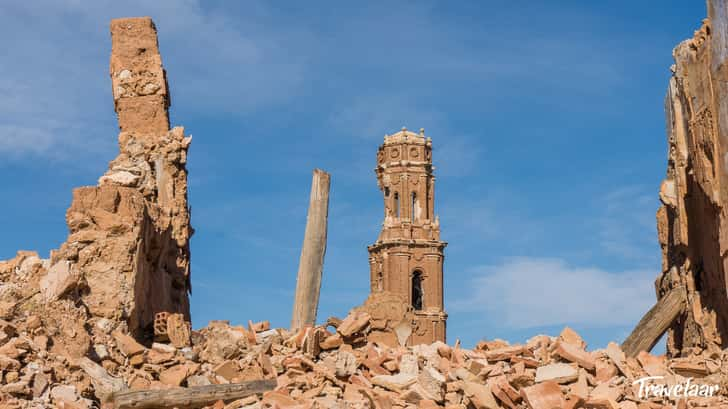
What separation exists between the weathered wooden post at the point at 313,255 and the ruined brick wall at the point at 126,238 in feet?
6.91

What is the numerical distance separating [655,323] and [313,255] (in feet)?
17.2

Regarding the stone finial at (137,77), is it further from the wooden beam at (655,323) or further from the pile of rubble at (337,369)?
the wooden beam at (655,323)

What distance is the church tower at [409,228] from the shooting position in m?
49.7

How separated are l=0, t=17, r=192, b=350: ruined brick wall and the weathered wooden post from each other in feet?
6.91

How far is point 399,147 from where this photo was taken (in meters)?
50.2

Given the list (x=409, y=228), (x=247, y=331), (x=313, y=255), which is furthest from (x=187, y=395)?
(x=409, y=228)

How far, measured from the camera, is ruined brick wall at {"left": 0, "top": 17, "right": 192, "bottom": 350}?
45.9 feet

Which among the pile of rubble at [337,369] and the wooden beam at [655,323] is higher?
the wooden beam at [655,323]

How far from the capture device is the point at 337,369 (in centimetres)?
1370

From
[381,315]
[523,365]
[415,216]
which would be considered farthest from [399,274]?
[523,365]

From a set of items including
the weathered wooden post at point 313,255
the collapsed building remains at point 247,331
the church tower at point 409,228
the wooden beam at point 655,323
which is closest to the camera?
the collapsed building remains at point 247,331

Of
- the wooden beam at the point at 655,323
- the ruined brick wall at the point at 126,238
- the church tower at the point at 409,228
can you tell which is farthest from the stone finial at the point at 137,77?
the church tower at the point at 409,228

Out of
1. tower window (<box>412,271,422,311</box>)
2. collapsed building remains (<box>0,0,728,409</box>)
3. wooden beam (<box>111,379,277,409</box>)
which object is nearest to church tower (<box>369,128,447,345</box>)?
tower window (<box>412,271,422,311</box>)

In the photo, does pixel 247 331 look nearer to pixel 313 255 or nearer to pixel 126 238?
pixel 313 255
